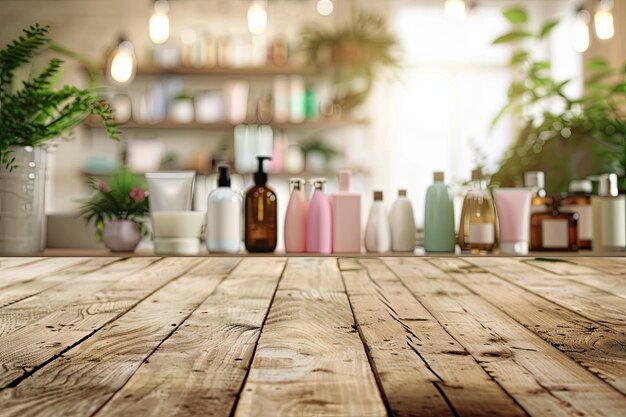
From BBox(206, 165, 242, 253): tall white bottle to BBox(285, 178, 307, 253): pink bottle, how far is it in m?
0.13

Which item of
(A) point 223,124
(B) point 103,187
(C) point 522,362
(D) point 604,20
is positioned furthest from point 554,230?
(A) point 223,124

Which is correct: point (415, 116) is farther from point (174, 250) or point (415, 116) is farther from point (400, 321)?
point (400, 321)

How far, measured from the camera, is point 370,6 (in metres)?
5.31

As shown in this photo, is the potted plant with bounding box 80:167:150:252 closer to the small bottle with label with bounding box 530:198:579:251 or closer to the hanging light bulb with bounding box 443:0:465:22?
the small bottle with label with bounding box 530:198:579:251

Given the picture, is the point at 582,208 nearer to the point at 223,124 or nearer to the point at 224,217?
the point at 224,217

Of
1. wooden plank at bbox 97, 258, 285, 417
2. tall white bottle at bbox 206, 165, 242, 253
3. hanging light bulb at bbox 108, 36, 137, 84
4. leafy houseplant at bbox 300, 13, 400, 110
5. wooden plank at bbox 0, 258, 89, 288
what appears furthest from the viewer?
leafy houseplant at bbox 300, 13, 400, 110

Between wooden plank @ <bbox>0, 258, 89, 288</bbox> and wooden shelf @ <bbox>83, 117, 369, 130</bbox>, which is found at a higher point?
wooden shelf @ <bbox>83, 117, 369, 130</bbox>

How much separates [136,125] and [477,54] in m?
2.89

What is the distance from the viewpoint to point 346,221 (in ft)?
5.69

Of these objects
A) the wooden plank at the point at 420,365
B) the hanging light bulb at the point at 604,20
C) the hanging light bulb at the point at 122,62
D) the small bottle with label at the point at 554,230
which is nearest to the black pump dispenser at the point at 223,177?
the wooden plank at the point at 420,365

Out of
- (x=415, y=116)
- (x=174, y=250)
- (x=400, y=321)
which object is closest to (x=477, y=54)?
(x=415, y=116)

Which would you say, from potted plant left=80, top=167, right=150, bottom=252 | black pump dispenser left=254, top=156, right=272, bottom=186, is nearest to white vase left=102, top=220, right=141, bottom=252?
potted plant left=80, top=167, right=150, bottom=252

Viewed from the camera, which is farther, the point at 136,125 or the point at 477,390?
the point at 136,125

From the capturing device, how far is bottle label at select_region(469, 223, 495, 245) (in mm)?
1741
